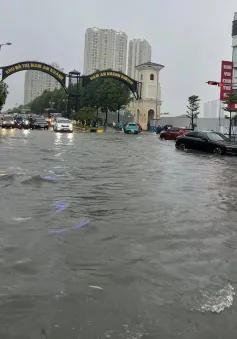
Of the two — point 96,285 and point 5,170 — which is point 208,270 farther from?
point 5,170

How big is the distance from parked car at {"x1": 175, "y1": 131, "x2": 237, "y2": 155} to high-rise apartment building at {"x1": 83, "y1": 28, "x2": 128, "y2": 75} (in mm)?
124403

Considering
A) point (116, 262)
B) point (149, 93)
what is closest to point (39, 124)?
point (149, 93)

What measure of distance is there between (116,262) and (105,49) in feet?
492

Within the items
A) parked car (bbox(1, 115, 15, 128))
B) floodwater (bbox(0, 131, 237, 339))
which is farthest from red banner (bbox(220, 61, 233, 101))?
floodwater (bbox(0, 131, 237, 339))

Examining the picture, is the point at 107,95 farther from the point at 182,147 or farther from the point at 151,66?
the point at 182,147

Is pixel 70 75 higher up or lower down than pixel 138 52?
lower down

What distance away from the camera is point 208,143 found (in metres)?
24.9

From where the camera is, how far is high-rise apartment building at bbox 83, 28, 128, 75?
148 meters

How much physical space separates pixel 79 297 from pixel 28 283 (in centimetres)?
64

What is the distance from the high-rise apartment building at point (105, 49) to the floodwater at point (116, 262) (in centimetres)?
14242

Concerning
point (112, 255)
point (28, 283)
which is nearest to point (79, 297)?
point (28, 283)

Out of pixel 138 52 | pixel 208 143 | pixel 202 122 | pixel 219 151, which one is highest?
pixel 138 52

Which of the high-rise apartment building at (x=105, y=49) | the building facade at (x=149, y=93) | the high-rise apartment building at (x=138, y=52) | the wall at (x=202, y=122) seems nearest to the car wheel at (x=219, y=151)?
the wall at (x=202, y=122)

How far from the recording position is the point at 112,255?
546 cm
